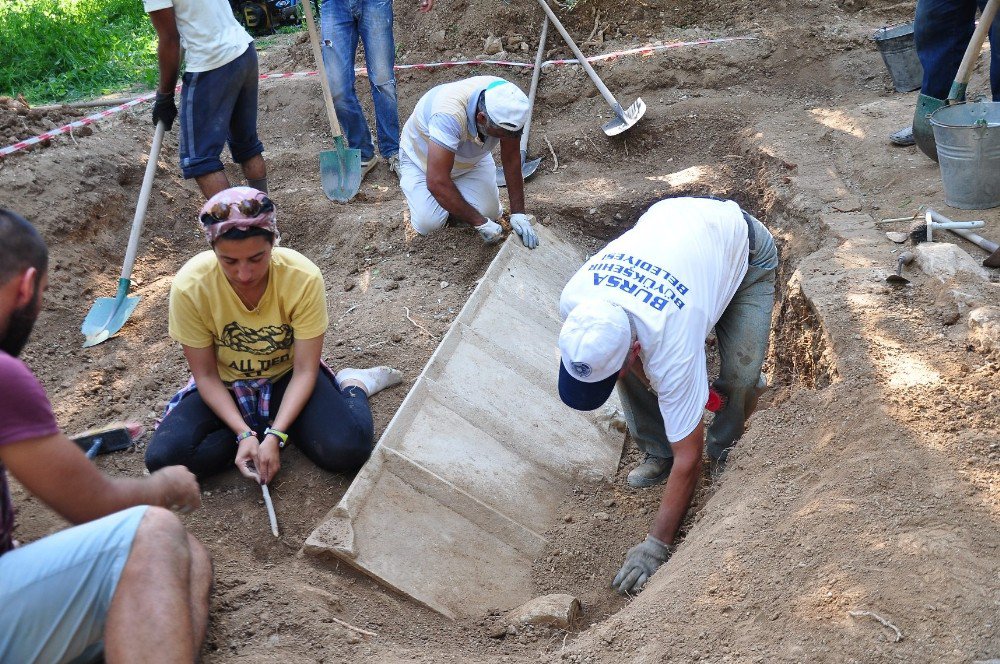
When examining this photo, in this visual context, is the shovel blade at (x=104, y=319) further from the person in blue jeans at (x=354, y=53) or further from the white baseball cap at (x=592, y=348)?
the white baseball cap at (x=592, y=348)

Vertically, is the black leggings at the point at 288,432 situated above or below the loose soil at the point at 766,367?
above

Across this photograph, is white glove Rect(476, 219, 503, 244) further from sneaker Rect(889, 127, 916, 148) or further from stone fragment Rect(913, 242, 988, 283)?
sneaker Rect(889, 127, 916, 148)

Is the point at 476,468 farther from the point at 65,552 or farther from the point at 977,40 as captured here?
the point at 977,40

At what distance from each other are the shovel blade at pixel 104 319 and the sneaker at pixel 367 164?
2277mm

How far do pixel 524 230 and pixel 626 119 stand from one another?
2.31m

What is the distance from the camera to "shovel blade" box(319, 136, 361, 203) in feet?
20.1

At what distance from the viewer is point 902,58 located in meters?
6.62

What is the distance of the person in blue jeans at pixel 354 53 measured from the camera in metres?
6.41

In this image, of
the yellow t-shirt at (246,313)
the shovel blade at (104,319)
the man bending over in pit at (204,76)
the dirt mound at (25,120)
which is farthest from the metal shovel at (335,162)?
the yellow t-shirt at (246,313)

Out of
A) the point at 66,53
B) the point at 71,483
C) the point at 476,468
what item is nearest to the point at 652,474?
the point at 476,468

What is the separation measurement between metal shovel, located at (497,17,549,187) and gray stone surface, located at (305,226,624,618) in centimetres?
182

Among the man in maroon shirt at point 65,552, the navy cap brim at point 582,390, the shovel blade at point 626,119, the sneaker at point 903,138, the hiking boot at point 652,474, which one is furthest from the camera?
the shovel blade at point 626,119

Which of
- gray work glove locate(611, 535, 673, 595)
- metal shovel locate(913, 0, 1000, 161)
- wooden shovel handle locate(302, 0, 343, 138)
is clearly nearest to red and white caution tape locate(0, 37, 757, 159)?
wooden shovel handle locate(302, 0, 343, 138)

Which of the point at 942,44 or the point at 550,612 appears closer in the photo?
the point at 550,612
